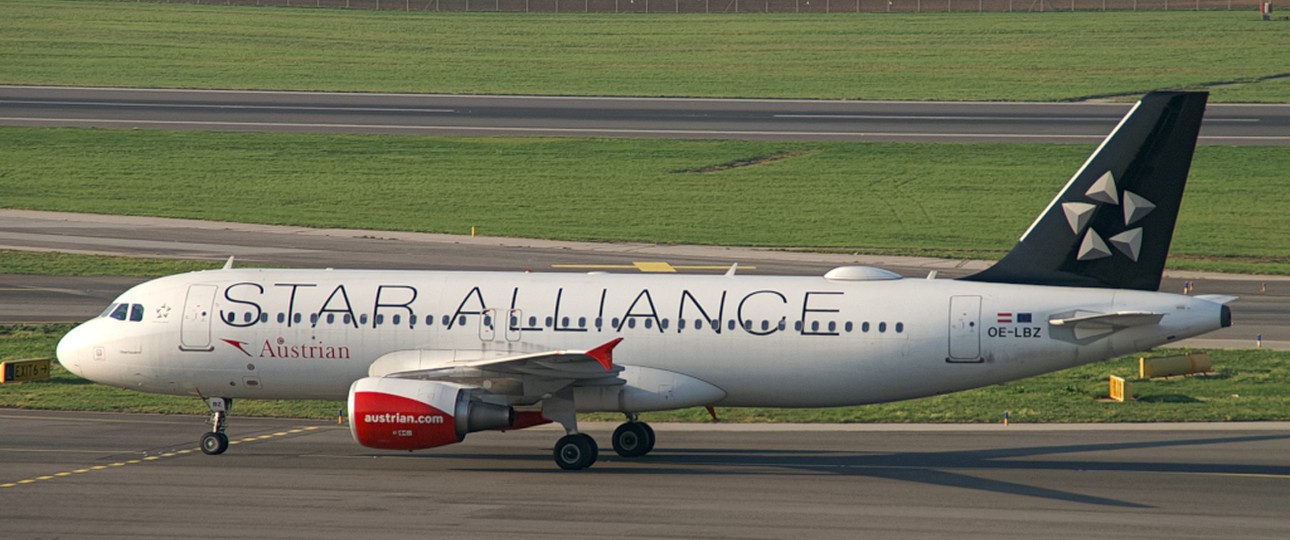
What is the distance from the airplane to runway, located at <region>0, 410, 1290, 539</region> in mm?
1439

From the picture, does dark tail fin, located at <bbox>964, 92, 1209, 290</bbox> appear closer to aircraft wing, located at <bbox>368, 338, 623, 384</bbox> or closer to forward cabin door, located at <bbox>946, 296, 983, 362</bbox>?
forward cabin door, located at <bbox>946, 296, 983, 362</bbox>

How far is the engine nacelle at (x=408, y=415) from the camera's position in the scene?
102ft

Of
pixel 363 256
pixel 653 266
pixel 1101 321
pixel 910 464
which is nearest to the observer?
pixel 1101 321

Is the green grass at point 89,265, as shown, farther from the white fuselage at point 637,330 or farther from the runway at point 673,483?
the white fuselage at point 637,330

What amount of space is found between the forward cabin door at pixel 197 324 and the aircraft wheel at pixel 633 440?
8.89 metres

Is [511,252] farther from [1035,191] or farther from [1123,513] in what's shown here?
[1123,513]

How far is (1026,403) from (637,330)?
473 inches

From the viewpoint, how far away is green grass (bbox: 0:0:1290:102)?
340 feet

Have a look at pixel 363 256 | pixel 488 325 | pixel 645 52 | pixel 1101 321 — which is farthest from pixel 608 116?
pixel 1101 321

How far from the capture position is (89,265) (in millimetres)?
60781

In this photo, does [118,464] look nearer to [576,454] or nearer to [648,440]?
[576,454]

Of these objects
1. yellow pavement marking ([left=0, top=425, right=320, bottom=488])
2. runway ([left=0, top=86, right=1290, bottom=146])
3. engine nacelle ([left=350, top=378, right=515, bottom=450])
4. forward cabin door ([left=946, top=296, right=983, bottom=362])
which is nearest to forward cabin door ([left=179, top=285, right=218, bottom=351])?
yellow pavement marking ([left=0, top=425, right=320, bottom=488])

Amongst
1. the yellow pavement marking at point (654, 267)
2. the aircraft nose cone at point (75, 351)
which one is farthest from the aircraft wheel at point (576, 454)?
the yellow pavement marking at point (654, 267)

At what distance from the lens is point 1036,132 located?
280ft
